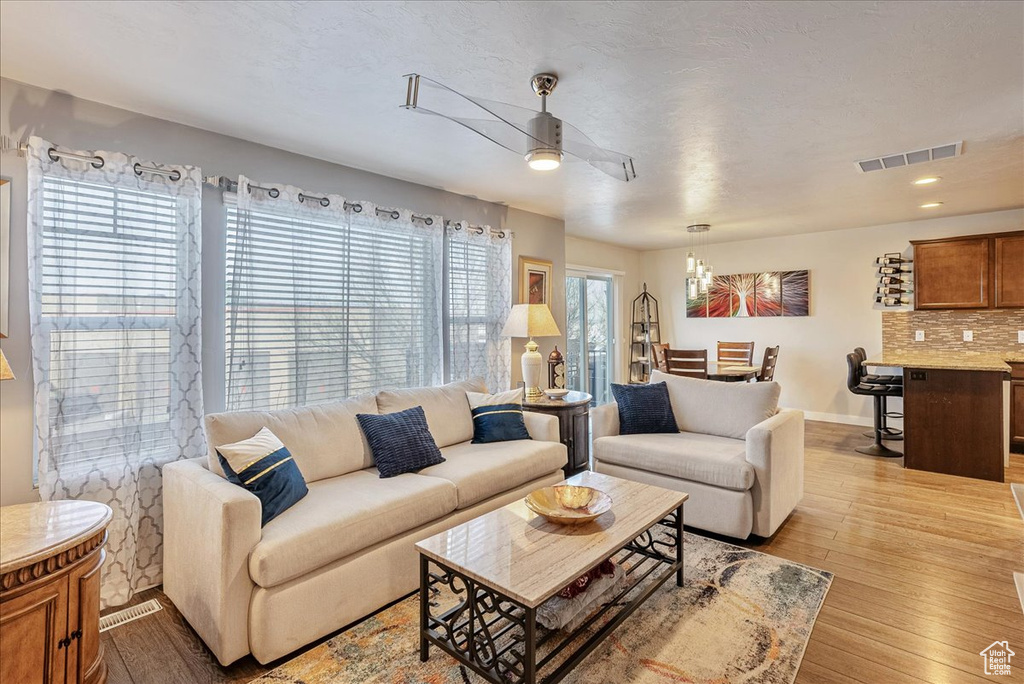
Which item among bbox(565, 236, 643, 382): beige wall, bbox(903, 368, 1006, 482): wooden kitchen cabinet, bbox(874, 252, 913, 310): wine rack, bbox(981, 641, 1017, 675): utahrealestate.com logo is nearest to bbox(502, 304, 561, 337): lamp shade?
bbox(565, 236, 643, 382): beige wall

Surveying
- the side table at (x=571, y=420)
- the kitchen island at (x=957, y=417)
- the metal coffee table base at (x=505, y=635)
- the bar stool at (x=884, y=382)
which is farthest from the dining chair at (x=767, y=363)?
the metal coffee table base at (x=505, y=635)

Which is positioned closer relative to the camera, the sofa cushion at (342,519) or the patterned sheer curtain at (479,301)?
the sofa cushion at (342,519)

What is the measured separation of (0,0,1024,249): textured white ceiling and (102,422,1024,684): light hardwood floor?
2.45 metres

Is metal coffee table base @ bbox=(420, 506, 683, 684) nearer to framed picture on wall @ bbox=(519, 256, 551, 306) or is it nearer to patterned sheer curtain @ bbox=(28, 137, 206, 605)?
patterned sheer curtain @ bbox=(28, 137, 206, 605)

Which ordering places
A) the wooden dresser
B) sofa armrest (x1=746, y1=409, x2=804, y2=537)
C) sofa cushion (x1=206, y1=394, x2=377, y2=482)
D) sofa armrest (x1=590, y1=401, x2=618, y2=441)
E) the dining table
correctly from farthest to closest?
the dining table < sofa armrest (x1=590, y1=401, x2=618, y2=441) < sofa armrest (x1=746, y1=409, x2=804, y2=537) < sofa cushion (x1=206, y1=394, x2=377, y2=482) < the wooden dresser

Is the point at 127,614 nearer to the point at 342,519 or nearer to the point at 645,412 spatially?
the point at 342,519

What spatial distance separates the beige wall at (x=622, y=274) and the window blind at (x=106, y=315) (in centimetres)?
501

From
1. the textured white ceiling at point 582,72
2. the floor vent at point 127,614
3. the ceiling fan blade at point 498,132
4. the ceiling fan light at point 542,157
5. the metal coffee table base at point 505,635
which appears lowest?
the floor vent at point 127,614

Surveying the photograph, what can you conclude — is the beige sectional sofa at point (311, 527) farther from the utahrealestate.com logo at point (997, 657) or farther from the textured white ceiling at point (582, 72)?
the utahrealestate.com logo at point (997, 657)

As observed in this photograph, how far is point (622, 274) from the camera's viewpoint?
7.41 m

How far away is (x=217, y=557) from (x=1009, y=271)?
23.1ft

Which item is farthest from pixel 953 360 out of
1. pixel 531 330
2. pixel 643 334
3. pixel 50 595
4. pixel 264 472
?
pixel 50 595

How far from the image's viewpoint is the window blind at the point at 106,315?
2.29 meters

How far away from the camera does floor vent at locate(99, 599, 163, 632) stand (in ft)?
7.35
